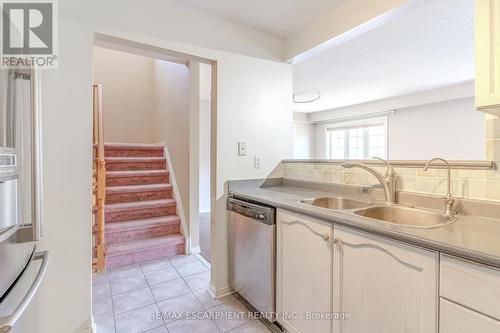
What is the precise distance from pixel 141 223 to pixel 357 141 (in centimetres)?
527

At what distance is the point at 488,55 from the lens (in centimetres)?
100

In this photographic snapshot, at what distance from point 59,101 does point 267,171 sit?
1.60 m

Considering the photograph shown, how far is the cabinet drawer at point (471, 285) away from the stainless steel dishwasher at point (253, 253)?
91 cm

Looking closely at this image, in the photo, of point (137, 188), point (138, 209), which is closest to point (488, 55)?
point (138, 209)

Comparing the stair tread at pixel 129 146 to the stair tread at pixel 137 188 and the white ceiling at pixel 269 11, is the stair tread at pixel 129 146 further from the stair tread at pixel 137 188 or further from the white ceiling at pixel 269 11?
the white ceiling at pixel 269 11

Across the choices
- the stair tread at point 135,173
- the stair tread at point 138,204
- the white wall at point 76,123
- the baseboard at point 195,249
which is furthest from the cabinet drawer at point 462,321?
the stair tread at point 135,173

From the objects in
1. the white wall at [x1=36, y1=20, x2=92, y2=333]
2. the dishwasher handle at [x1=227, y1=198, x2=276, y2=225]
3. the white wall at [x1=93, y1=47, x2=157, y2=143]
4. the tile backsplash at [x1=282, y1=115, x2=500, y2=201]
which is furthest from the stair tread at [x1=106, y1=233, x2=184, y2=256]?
the white wall at [x1=93, y1=47, x2=157, y2=143]

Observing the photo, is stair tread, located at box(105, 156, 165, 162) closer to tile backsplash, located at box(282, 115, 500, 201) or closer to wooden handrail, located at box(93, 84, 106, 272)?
wooden handrail, located at box(93, 84, 106, 272)

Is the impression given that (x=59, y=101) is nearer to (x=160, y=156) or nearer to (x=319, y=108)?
(x=160, y=156)

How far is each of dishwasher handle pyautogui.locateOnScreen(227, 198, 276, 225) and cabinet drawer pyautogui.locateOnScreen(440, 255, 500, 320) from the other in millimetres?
910

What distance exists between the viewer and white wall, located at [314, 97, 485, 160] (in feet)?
14.0

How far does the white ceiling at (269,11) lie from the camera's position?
6.01 feet

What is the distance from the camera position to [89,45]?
1541mm

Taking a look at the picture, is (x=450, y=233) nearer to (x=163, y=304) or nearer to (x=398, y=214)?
(x=398, y=214)
